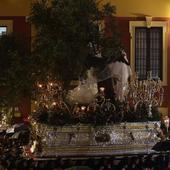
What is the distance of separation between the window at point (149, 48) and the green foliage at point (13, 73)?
727cm

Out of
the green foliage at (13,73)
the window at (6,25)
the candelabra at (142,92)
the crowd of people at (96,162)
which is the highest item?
the window at (6,25)

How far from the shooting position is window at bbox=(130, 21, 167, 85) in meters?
18.8

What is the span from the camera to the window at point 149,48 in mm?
18828

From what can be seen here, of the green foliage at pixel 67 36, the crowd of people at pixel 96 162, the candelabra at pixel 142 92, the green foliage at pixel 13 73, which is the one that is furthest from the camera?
the candelabra at pixel 142 92

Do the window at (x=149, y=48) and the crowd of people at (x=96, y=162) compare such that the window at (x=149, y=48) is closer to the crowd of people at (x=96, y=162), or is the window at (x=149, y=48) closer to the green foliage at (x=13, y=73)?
the green foliage at (x=13, y=73)

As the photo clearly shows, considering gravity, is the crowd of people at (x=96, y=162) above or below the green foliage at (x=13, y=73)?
below

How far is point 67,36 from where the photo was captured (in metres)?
10.5

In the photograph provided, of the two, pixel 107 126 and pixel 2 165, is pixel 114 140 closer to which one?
pixel 107 126

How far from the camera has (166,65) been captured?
18.8 meters

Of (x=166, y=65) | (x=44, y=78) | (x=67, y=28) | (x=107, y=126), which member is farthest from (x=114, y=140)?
(x=166, y=65)

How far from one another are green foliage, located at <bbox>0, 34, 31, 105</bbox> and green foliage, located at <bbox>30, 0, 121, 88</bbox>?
34 cm

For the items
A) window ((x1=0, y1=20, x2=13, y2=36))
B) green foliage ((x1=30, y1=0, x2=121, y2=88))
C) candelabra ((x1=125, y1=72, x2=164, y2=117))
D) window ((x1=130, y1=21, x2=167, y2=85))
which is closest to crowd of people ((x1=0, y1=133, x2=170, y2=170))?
candelabra ((x1=125, y1=72, x2=164, y2=117))

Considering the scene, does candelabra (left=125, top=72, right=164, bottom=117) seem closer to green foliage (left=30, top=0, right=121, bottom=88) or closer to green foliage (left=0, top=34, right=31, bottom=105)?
green foliage (left=30, top=0, right=121, bottom=88)

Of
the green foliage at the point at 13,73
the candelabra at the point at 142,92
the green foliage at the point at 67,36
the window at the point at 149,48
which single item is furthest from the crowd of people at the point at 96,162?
the window at the point at 149,48
